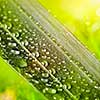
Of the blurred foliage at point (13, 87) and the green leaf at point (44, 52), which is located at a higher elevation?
the blurred foliage at point (13, 87)

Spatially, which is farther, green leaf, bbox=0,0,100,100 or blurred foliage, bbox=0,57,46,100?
blurred foliage, bbox=0,57,46,100

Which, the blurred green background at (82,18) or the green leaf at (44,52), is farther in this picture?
the blurred green background at (82,18)

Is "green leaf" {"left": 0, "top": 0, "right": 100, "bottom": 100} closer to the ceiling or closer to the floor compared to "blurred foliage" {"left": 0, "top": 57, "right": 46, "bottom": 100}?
closer to the floor

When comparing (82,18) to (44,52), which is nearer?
(44,52)

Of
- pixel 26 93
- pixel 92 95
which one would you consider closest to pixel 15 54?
pixel 92 95

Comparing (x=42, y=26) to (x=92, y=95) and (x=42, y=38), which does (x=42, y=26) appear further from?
(x=92, y=95)

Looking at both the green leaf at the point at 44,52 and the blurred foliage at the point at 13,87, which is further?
the blurred foliage at the point at 13,87
